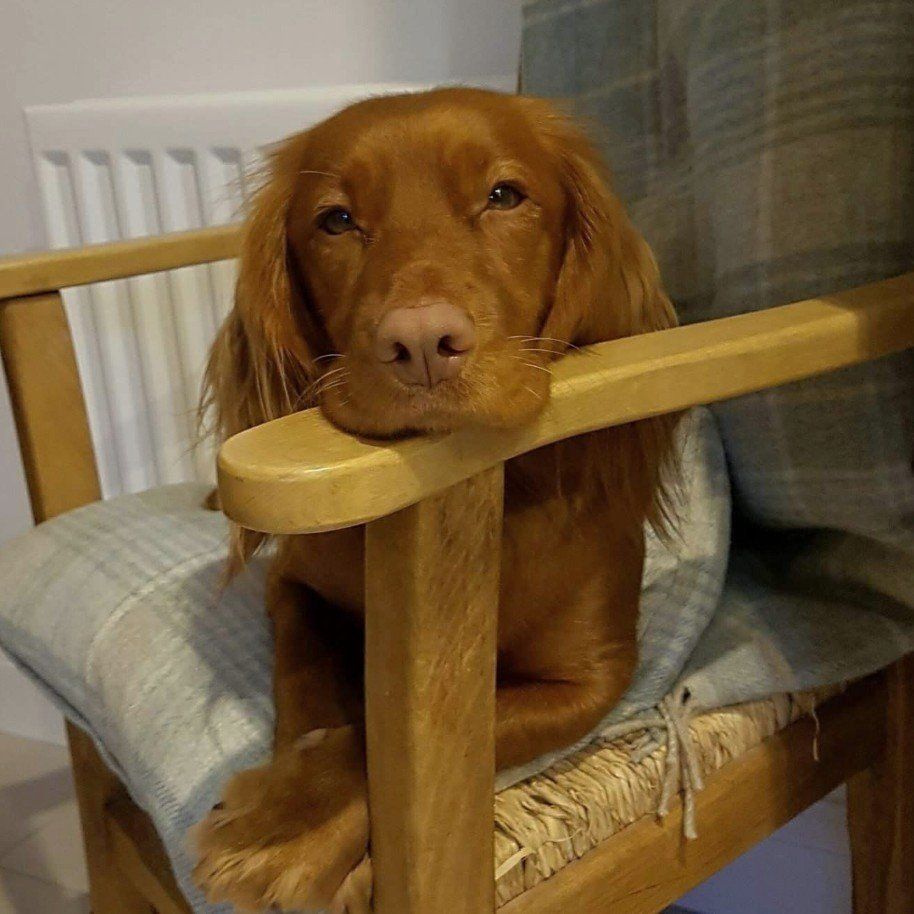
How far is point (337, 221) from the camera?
78cm

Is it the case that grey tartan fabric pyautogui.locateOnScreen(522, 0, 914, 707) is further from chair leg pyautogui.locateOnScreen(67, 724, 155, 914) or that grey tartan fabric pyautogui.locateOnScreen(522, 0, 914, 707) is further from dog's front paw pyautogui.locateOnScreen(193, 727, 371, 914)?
chair leg pyautogui.locateOnScreen(67, 724, 155, 914)

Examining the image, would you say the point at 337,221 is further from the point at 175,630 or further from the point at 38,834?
the point at 38,834

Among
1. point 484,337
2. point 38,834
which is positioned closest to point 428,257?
point 484,337

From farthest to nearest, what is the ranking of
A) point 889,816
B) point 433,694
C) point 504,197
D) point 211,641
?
point 889,816 → point 211,641 → point 504,197 → point 433,694

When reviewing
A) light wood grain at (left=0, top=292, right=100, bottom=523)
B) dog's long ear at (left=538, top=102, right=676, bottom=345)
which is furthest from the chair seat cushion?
dog's long ear at (left=538, top=102, right=676, bottom=345)

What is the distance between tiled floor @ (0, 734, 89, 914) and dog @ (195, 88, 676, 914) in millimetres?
920

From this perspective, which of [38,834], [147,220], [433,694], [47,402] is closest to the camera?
[433,694]

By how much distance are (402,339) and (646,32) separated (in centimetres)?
67

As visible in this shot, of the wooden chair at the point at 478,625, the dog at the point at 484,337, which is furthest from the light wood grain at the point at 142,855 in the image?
the dog at the point at 484,337

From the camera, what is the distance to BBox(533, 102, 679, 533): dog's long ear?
2.62 feet

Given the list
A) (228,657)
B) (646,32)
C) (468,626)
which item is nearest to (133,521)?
(228,657)

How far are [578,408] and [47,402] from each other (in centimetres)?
78

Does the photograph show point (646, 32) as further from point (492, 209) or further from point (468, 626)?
point (468, 626)

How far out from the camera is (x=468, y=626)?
1.98 feet
